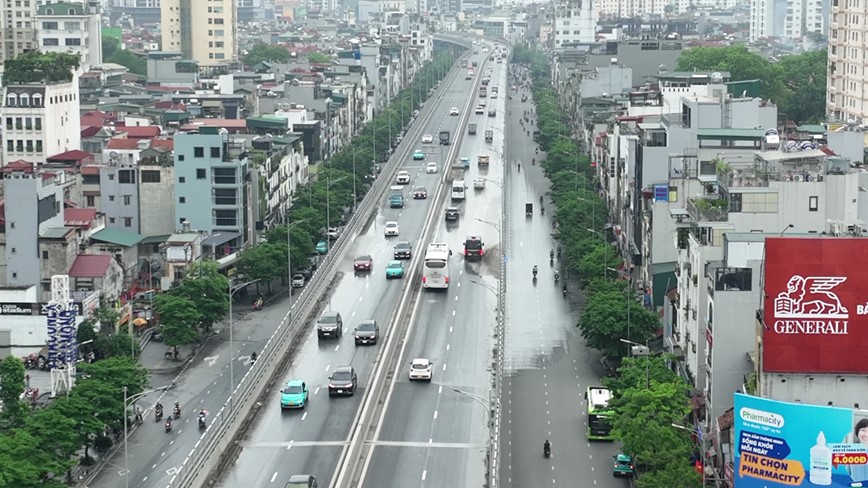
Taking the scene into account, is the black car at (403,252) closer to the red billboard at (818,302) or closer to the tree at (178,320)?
the tree at (178,320)

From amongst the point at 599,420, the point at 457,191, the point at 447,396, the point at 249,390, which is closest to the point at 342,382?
the point at 249,390

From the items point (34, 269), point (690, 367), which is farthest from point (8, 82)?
point (690, 367)

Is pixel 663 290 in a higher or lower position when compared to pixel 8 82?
lower

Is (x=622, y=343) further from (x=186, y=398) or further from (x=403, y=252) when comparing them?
(x=403, y=252)

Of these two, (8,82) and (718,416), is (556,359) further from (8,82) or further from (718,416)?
(8,82)

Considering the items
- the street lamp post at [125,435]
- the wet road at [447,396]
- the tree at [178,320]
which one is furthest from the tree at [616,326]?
the street lamp post at [125,435]
